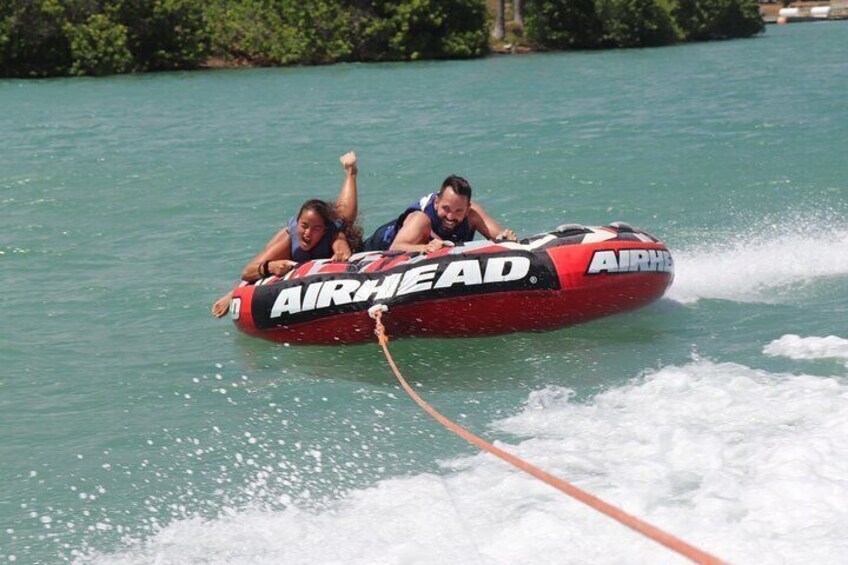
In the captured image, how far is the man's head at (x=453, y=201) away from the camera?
652 cm

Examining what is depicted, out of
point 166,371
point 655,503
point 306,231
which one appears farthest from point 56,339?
point 655,503

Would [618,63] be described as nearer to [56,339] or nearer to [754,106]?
[754,106]

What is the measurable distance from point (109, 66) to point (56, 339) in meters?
23.7

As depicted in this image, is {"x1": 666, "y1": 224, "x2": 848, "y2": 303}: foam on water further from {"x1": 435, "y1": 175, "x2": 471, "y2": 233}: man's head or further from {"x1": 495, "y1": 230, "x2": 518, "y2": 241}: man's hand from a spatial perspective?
{"x1": 435, "y1": 175, "x2": 471, "y2": 233}: man's head

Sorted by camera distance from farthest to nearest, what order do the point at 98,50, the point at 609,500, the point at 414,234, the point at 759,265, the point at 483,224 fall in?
the point at 98,50, the point at 759,265, the point at 483,224, the point at 414,234, the point at 609,500

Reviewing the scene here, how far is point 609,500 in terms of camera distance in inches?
167

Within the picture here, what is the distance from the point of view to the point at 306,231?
6676mm

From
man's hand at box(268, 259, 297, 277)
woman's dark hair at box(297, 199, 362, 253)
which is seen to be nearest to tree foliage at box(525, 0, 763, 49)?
woman's dark hair at box(297, 199, 362, 253)

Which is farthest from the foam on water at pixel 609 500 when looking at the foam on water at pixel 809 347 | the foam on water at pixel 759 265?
the foam on water at pixel 759 265

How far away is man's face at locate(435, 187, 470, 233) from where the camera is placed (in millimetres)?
6539

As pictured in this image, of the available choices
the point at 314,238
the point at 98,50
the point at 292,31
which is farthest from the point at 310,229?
the point at 292,31

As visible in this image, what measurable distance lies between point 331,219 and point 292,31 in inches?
1028

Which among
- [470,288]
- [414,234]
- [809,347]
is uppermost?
[414,234]

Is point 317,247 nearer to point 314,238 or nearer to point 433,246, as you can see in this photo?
point 314,238
